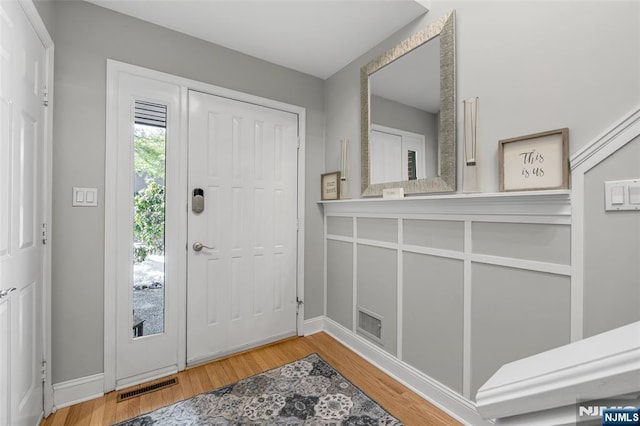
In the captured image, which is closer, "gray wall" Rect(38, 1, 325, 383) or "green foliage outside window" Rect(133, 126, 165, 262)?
"gray wall" Rect(38, 1, 325, 383)

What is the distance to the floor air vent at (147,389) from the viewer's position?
187 cm

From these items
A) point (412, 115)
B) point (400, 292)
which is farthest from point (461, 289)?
point (412, 115)

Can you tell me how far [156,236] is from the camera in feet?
6.95

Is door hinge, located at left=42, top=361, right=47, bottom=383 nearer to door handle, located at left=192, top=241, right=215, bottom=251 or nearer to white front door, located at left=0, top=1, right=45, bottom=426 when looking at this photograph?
white front door, located at left=0, top=1, right=45, bottom=426

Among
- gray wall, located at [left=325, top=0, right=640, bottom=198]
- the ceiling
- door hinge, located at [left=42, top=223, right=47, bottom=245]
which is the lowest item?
door hinge, located at [left=42, top=223, right=47, bottom=245]

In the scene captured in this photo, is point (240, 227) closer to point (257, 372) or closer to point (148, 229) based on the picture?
point (148, 229)

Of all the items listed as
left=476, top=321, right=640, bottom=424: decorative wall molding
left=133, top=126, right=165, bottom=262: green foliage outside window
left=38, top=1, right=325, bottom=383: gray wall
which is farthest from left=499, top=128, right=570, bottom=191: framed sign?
left=38, top=1, right=325, bottom=383: gray wall

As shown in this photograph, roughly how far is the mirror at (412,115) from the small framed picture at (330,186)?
13.3 inches

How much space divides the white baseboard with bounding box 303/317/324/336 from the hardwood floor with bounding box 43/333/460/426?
0.15 meters

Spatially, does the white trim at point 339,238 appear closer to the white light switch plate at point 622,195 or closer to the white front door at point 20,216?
the white light switch plate at point 622,195

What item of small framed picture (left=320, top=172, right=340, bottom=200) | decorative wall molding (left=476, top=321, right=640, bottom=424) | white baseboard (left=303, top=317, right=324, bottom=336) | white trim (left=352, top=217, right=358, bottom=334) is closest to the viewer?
decorative wall molding (left=476, top=321, right=640, bottom=424)

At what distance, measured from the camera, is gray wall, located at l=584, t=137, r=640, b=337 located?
3.63ft

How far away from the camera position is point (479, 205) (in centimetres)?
158

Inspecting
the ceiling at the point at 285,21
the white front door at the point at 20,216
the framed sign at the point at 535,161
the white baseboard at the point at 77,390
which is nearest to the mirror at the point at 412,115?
the ceiling at the point at 285,21
